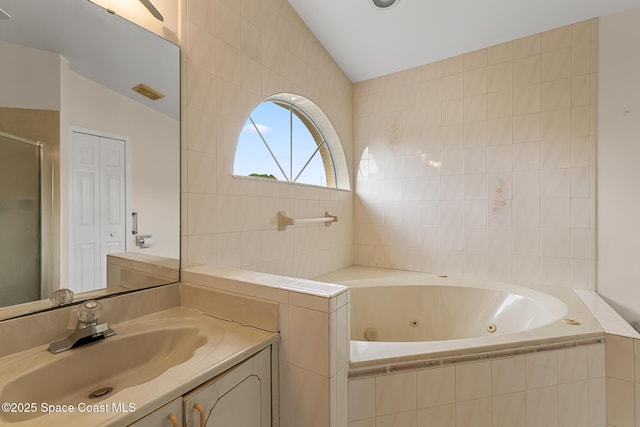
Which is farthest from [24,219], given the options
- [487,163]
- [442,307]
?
[487,163]

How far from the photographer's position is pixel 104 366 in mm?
959

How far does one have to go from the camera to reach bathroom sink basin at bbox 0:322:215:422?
0.79 metres

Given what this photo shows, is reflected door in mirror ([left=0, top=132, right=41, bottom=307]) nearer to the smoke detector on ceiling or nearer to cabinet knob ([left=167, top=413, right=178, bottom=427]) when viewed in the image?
cabinet knob ([left=167, top=413, right=178, bottom=427])

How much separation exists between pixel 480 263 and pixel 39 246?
262 centimetres

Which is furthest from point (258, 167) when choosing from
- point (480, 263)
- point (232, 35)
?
point (480, 263)

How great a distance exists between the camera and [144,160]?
1241 mm

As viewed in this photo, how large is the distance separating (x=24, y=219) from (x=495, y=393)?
1882mm

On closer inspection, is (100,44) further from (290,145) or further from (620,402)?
(620,402)

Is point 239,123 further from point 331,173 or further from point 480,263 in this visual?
point 480,263

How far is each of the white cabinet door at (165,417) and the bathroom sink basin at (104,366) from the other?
0.13m

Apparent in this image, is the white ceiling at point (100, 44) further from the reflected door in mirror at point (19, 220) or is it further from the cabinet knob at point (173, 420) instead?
the cabinet knob at point (173, 420)

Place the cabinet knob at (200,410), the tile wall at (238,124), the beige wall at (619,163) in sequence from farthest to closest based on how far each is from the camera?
the beige wall at (619,163)
the tile wall at (238,124)
the cabinet knob at (200,410)

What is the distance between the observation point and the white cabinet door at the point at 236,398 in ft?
2.54

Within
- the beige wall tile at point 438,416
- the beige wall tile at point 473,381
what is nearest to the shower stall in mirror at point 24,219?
the beige wall tile at point 438,416
